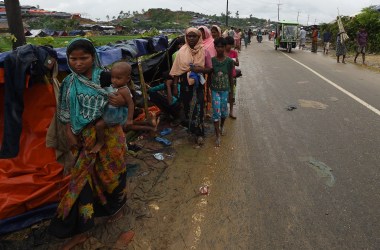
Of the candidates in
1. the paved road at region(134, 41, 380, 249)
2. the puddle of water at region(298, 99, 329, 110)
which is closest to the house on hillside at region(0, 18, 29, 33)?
the paved road at region(134, 41, 380, 249)

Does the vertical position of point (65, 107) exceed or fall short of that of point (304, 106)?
it exceeds it

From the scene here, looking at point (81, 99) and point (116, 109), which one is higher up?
point (81, 99)

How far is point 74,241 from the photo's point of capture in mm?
2811

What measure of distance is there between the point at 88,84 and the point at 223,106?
9.52ft

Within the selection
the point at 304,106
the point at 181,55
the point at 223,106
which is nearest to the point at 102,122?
the point at 181,55

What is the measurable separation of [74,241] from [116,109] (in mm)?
1215

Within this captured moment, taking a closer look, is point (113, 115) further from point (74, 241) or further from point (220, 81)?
point (220, 81)

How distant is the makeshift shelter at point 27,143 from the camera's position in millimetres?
2775

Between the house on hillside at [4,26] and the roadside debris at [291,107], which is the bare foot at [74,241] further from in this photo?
the roadside debris at [291,107]

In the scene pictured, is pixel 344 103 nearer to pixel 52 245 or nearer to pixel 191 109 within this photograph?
pixel 191 109

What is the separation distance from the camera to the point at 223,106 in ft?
17.0

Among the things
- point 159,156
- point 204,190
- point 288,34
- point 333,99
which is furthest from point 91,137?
point 288,34

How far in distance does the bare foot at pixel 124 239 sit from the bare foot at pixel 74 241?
12.2 inches

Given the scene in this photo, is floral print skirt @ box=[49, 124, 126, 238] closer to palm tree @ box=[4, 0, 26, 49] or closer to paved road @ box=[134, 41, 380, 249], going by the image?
paved road @ box=[134, 41, 380, 249]
